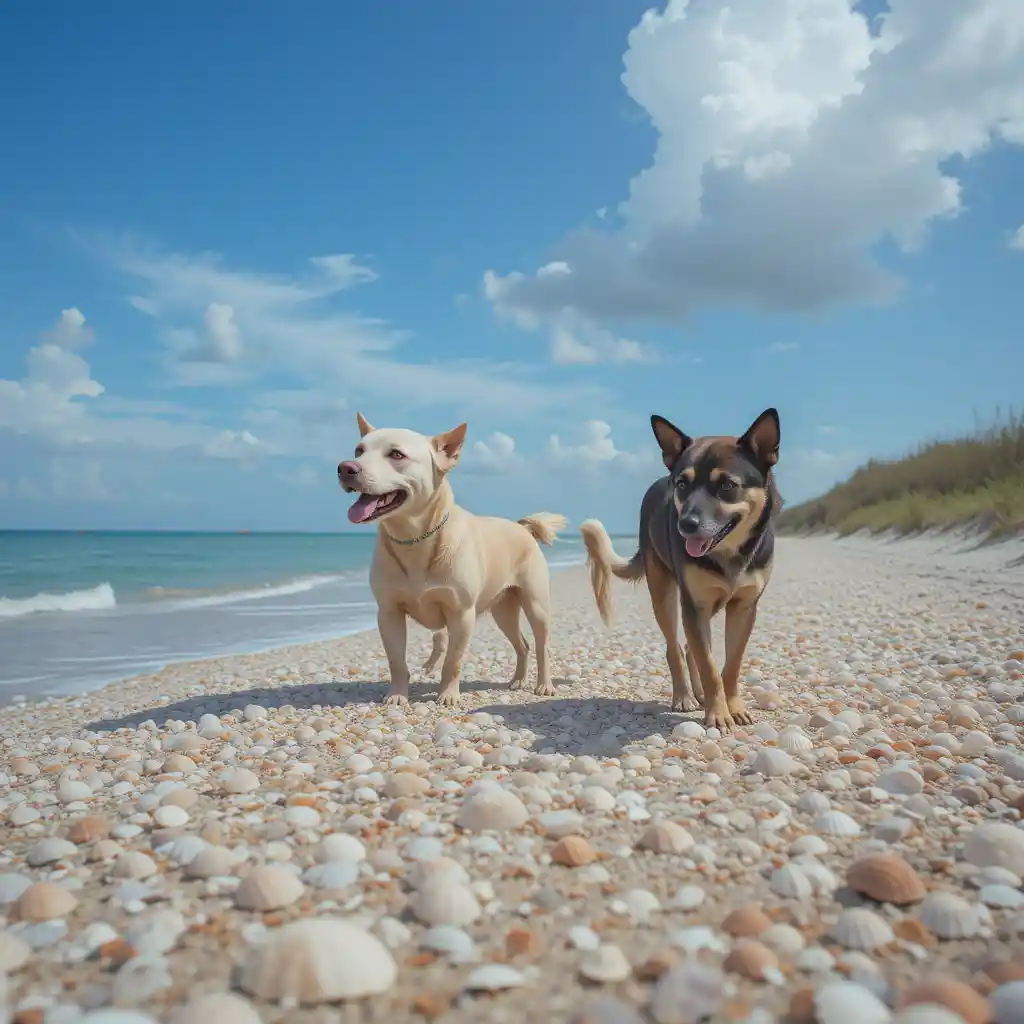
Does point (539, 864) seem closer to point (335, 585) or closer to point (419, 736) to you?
point (419, 736)

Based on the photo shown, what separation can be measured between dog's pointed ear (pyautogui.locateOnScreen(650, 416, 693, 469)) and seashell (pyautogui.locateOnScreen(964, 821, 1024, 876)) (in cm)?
254

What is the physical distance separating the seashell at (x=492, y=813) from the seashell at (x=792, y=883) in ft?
2.66

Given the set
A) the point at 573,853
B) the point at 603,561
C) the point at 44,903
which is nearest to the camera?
the point at 44,903

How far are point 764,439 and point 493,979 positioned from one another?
3.21 metres

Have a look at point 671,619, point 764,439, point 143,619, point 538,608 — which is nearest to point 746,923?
point 764,439

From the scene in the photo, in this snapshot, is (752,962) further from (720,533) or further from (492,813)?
(720,533)

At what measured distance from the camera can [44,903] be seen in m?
2.02

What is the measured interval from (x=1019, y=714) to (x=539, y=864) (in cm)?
331

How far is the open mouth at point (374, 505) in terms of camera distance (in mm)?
4910

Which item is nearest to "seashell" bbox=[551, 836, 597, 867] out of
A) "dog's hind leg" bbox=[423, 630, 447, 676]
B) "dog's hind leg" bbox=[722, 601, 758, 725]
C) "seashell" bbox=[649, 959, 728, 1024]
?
"seashell" bbox=[649, 959, 728, 1024]

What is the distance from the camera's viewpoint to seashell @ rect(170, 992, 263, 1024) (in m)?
1.55

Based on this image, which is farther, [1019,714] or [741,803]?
[1019,714]

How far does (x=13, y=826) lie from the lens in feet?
9.38

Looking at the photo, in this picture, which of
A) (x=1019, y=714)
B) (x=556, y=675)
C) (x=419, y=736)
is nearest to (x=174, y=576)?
(x=556, y=675)
